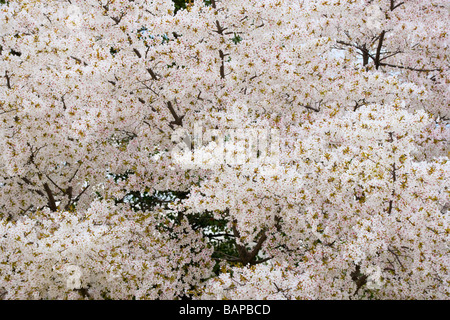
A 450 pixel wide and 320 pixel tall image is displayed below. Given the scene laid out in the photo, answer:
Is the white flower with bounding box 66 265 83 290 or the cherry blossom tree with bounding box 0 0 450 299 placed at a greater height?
the cherry blossom tree with bounding box 0 0 450 299

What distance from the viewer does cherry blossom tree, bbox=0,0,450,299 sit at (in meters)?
6.99

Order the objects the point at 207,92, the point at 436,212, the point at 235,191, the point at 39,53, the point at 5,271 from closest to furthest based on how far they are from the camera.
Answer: the point at 436,212 → the point at 5,271 → the point at 235,191 → the point at 39,53 → the point at 207,92

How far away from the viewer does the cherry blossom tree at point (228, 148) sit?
6988mm

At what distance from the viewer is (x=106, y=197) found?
34.8 feet

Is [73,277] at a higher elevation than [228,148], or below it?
below

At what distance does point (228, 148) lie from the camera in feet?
25.3

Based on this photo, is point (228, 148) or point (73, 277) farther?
point (228, 148)

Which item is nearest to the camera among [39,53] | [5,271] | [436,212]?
[436,212]

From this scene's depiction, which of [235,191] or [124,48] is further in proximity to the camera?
[124,48]

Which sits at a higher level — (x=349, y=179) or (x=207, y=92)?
(x=207, y=92)

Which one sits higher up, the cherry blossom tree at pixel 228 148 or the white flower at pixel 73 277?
the cherry blossom tree at pixel 228 148
